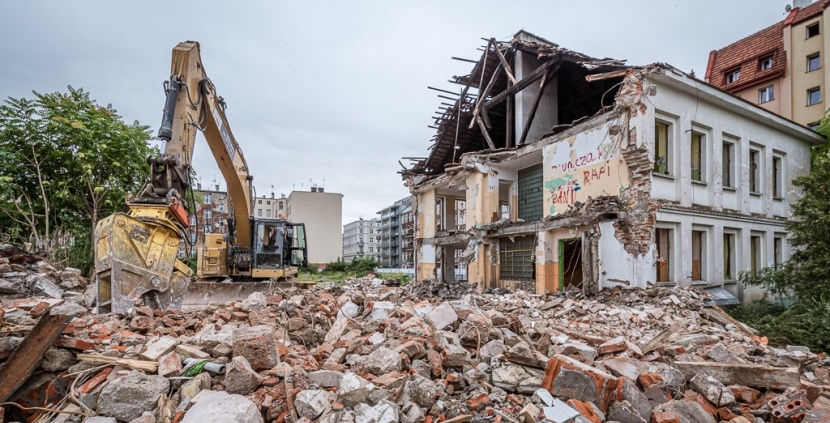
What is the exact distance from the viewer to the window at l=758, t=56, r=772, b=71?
Result: 25.4m

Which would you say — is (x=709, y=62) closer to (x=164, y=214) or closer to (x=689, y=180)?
(x=689, y=180)

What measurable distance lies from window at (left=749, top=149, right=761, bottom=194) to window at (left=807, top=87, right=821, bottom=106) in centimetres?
1332

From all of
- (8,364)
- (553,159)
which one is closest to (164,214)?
(8,364)

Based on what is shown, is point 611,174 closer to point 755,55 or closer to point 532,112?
point 532,112

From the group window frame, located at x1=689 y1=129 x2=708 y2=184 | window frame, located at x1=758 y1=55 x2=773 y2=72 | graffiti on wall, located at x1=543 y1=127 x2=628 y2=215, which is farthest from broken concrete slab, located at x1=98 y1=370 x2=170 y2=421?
window frame, located at x1=758 y1=55 x2=773 y2=72

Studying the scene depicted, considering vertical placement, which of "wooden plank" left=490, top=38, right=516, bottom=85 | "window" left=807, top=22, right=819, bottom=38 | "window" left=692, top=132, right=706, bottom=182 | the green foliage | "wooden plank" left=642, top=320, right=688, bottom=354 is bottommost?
the green foliage

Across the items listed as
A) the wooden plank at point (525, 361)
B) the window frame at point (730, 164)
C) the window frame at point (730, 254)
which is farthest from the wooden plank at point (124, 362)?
the window frame at point (730, 254)

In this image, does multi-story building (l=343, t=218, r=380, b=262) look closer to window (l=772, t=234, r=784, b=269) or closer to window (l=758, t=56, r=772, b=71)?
window (l=758, t=56, r=772, b=71)

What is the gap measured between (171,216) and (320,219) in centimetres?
5299

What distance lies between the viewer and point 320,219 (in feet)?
192

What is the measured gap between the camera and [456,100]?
18.5 metres

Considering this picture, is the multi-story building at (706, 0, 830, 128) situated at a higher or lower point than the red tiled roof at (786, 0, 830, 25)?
lower

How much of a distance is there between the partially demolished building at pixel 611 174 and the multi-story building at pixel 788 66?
9.01 m

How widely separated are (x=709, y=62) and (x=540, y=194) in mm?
22676
